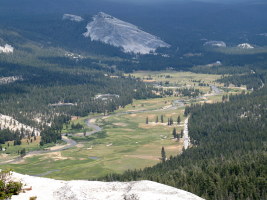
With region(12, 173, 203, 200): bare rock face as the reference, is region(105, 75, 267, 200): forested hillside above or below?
below

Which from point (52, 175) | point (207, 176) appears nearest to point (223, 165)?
point (207, 176)

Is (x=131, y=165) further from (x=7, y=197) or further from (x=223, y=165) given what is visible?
(x=7, y=197)

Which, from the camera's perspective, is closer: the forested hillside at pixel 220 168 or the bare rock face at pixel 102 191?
the bare rock face at pixel 102 191

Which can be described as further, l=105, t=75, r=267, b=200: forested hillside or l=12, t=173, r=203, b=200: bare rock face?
l=105, t=75, r=267, b=200: forested hillside

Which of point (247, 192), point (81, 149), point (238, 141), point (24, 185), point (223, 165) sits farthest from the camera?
point (81, 149)

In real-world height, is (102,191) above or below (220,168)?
above

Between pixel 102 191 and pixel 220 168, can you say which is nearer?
pixel 102 191

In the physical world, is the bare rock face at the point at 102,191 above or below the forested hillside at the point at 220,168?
above

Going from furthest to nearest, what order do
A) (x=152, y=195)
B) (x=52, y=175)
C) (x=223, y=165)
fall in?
(x=52, y=175) → (x=223, y=165) → (x=152, y=195)
